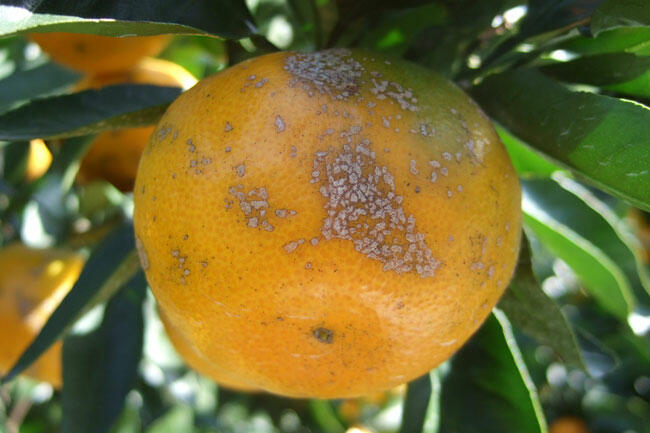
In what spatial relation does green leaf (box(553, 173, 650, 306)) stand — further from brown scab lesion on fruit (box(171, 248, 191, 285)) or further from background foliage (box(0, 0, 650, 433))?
brown scab lesion on fruit (box(171, 248, 191, 285))

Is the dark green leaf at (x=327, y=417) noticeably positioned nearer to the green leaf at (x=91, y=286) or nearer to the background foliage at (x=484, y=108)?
the background foliage at (x=484, y=108)

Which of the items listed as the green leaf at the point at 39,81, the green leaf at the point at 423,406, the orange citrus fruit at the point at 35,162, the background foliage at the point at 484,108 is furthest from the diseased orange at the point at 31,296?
the green leaf at the point at 423,406

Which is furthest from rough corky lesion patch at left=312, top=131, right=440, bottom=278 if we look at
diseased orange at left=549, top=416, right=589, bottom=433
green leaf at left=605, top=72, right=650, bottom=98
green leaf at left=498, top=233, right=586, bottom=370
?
diseased orange at left=549, top=416, right=589, bottom=433

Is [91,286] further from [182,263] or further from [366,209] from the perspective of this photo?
[366,209]

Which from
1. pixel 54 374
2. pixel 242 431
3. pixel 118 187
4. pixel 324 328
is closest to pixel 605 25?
pixel 324 328

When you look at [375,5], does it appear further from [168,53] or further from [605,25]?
[168,53]

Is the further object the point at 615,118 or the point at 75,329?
the point at 75,329

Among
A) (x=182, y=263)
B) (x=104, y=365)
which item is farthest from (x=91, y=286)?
(x=182, y=263)
